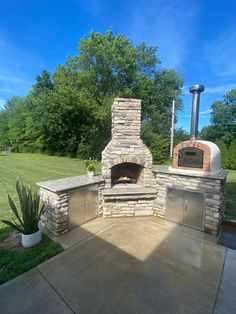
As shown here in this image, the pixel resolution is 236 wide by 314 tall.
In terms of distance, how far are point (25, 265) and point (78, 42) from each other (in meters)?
18.6

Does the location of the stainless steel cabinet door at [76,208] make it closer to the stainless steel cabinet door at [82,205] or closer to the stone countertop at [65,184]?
the stainless steel cabinet door at [82,205]

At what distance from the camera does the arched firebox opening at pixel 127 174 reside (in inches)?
228

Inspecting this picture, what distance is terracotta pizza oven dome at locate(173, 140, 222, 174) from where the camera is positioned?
429 cm

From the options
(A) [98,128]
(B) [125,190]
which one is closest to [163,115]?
(A) [98,128]

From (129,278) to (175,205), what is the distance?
2576 mm

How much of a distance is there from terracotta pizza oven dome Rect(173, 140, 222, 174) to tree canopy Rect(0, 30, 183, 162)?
10.1 metres

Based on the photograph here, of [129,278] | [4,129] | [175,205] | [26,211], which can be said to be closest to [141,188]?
[175,205]

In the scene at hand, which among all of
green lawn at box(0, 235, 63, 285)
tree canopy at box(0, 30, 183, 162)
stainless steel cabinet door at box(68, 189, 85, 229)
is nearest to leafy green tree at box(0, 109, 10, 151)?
tree canopy at box(0, 30, 183, 162)

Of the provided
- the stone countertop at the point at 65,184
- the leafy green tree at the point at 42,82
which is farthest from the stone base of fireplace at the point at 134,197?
the leafy green tree at the point at 42,82

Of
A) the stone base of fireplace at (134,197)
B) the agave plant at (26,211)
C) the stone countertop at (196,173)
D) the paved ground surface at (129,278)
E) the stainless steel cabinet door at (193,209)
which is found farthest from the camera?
the stainless steel cabinet door at (193,209)

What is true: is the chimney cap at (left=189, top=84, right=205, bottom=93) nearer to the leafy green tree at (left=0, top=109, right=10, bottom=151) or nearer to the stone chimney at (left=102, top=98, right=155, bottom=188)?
the stone chimney at (left=102, top=98, right=155, bottom=188)

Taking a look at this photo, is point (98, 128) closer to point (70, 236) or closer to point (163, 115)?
point (163, 115)

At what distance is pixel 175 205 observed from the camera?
190 inches

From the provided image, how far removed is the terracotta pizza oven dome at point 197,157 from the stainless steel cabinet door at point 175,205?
0.73 m
